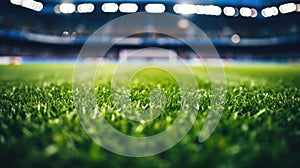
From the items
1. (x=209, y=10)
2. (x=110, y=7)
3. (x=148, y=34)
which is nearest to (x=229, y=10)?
(x=209, y=10)

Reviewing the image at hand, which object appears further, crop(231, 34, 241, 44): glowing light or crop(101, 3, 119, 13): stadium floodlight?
crop(231, 34, 241, 44): glowing light

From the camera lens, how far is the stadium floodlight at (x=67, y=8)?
22481mm

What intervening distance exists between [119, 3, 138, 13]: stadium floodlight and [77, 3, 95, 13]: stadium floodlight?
249 cm

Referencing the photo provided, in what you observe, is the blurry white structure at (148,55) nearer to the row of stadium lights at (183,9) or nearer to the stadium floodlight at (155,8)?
the stadium floodlight at (155,8)

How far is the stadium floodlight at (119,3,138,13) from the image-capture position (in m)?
21.7

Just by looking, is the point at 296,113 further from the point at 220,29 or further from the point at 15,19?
the point at 220,29

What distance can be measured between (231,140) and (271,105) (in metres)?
0.79

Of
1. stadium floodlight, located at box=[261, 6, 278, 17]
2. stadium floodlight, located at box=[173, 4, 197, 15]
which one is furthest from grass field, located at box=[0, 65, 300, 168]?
stadium floodlight, located at box=[261, 6, 278, 17]

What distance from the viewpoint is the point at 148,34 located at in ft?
87.4

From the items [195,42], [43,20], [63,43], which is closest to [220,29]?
[195,42]

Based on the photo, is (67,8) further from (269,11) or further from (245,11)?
(269,11)

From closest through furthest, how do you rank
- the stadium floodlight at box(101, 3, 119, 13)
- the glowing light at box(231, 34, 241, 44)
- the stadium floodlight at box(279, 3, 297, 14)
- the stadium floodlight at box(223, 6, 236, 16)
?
the stadium floodlight at box(279, 3, 297, 14), the stadium floodlight at box(101, 3, 119, 13), the stadium floodlight at box(223, 6, 236, 16), the glowing light at box(231, 34, 241, 44)

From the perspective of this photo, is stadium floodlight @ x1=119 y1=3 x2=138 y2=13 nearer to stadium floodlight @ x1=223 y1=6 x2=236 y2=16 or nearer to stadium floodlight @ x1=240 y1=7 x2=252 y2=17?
stadium floodlight @ x1=223 y1=6 x2=236 y2=16

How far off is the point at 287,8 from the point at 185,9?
853 cm
